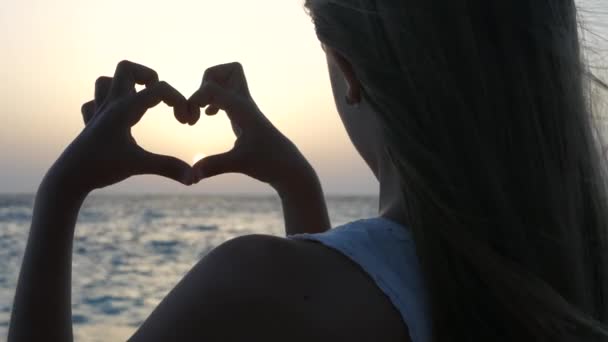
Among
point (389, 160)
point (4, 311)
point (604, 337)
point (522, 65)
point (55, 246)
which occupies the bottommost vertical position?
point (4, 311)

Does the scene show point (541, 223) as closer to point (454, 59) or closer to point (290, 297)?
point (454, 59)

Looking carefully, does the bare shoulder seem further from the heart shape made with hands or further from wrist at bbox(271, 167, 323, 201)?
wrist at bbox(271, 167, 323, 201)

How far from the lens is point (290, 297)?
3.06 feet

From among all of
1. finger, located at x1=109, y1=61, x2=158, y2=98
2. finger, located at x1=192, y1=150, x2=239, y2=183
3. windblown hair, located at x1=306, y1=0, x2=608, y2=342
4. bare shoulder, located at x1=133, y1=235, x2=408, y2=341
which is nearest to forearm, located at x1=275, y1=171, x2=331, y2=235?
finger, located at x1=192, y1=150, x2=239, y2=183

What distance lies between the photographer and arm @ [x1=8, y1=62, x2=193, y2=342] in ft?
4.31

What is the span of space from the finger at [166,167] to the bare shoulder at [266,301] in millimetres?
461

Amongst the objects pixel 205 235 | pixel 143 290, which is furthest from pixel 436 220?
pixel 205 235

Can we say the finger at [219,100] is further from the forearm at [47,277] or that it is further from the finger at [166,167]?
the forearm at [47,277]

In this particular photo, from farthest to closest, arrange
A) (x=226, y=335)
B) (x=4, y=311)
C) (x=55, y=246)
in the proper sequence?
(x=4, y=311) < (x=55, y=246) < (x=226, y=335)

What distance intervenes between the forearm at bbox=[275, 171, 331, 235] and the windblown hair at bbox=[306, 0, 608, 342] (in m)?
A: 0.51

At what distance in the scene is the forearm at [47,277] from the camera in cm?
131

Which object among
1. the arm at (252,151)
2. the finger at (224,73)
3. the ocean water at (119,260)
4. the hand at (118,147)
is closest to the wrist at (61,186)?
the hand at (118,147)

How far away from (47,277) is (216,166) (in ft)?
1.23

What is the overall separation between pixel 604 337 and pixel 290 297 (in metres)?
0.49
